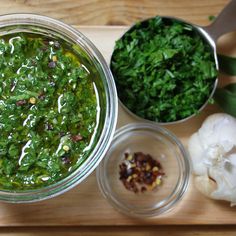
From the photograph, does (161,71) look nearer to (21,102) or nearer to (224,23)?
(224,23)

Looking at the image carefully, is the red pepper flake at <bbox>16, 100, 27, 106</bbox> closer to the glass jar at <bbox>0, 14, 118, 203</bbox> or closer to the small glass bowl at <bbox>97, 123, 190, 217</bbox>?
the glass jar at <bbox>0, 14, 118, 203</bbox>

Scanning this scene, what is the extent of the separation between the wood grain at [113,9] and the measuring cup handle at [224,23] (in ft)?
0.24

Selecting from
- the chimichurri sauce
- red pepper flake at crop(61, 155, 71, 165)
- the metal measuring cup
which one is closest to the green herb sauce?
the metal measuring cup

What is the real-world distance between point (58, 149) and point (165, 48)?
460mm

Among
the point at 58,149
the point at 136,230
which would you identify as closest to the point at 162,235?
the point at 136,230

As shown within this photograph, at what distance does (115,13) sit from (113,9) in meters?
0.01

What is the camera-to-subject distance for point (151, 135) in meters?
1.99

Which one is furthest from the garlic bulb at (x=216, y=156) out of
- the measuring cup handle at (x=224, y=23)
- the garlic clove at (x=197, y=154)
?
the measuring cup handle at (x=224, y=23)

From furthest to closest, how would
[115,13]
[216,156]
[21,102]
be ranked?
[115,13] < [216,156] < [21,102]

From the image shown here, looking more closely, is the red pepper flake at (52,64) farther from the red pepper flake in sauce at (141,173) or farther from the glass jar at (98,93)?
the red pepper flake in sauce at (141,173)

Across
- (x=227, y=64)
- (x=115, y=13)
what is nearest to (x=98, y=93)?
(x=115, y=13)

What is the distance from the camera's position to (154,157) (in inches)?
77.5

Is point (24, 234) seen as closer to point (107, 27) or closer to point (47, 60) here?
point (47, 60)

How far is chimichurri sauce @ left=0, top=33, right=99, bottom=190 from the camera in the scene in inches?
66.7
